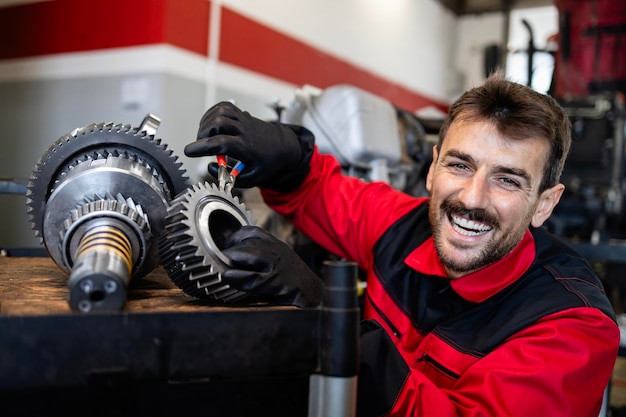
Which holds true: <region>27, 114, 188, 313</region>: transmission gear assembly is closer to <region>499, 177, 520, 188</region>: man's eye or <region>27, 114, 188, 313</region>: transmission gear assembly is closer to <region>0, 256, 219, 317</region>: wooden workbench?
<region>0, 256, 219, 317</region>: wooden workbench

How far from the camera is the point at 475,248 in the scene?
0.96 meters

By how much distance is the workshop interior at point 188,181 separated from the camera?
525mm

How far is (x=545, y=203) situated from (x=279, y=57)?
2360 millimetres

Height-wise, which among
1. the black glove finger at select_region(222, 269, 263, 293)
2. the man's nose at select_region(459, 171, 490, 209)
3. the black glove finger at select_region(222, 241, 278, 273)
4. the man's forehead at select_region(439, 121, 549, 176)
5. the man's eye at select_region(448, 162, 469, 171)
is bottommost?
the black glove finger at select_region(222, 269, 263, 293)

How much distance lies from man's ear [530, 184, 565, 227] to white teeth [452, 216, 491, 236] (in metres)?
0.13

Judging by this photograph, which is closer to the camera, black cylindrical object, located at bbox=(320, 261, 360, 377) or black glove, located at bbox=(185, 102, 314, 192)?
black cylindrical object, located at bbox=(320, 261, 360, 377)

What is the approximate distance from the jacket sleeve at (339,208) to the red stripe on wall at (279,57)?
1.65 metres

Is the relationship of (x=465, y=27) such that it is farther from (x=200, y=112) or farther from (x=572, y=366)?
(x=572, y=366)

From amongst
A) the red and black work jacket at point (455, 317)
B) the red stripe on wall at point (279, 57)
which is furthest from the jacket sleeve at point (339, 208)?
the red stripe on wall at point (279, 57)

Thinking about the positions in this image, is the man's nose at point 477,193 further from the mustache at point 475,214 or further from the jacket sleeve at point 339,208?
the jacket sleeve at point 339,208

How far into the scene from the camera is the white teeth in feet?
3.13

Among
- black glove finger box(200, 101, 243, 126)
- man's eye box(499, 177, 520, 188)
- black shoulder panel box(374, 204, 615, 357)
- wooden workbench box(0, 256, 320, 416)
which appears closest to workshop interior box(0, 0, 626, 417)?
wooden workbench box(0, 256, 320, 416)

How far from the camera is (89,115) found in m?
2.61

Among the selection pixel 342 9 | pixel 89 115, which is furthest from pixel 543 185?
pixel 342 9
